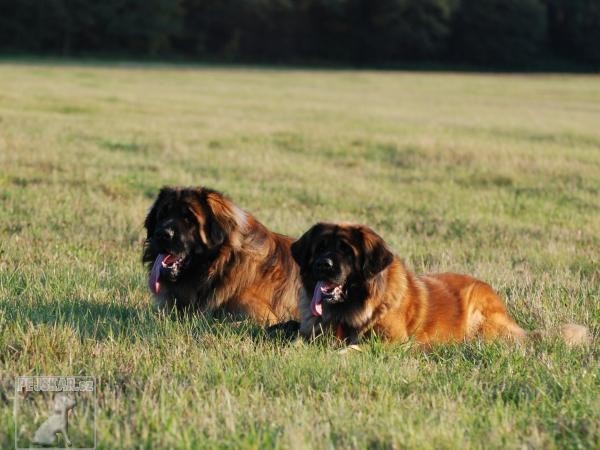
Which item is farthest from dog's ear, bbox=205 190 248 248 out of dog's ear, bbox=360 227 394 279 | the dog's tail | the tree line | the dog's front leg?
the tree line

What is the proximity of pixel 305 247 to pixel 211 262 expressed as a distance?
1045mm

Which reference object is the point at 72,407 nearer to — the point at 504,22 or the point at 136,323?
the point at 136,323

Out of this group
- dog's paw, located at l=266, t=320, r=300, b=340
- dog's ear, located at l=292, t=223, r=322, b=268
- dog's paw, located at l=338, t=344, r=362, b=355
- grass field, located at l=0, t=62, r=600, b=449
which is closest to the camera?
grass field, located at l=0, t=62, r=600, b=449

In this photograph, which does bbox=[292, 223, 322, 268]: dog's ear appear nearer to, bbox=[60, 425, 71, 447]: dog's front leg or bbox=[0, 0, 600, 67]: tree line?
bbox=[60, 425, 71, 447]: dog's front leg

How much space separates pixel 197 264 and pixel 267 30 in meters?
76.4

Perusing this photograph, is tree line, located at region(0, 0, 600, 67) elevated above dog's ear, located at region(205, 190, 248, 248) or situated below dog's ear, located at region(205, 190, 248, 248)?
above

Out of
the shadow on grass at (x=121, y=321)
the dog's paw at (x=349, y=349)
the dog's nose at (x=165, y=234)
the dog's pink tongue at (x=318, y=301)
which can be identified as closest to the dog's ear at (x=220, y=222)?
the dog's nose at (x=165, y=234)

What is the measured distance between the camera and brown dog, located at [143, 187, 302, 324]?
657cm

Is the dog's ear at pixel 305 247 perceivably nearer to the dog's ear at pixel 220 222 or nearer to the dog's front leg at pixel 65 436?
the dog's ear at pixel 220 222

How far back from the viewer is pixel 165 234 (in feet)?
21.0

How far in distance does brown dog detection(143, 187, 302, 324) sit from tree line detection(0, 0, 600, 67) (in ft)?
232

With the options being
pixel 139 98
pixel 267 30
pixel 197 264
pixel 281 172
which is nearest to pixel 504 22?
pixel 267 30

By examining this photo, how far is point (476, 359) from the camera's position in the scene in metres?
5.41

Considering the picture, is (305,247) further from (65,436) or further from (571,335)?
(65,436)
